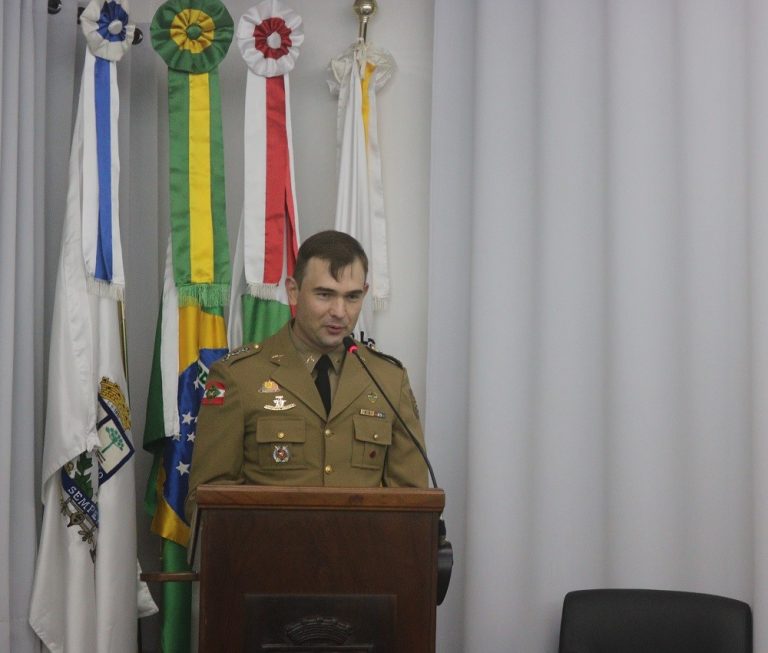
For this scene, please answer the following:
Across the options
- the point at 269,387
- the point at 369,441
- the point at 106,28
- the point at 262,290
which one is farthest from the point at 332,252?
the point at 106,28

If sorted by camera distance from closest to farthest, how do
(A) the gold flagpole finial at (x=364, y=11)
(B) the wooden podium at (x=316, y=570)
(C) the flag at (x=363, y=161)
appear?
1. (B) the wooden podium at (x=316, y=570)
2. (C) the flag at (x=363, y=161)
3. (A) the gold flagpole finial at (x=364, y=11)

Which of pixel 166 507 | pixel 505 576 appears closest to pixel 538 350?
pixel 505 576

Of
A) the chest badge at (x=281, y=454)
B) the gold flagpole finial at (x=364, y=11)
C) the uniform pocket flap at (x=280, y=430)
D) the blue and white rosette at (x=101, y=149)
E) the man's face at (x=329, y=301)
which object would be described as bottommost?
the chest badge at (x=281, y=454)

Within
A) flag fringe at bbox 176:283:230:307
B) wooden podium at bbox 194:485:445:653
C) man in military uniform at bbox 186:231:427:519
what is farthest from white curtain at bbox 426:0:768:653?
wooden podium at bbox 194:485:445:653

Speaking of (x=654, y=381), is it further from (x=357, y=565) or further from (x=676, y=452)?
(x=357, y=565)

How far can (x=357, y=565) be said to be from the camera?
2162mm

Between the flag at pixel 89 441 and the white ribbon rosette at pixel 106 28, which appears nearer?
the flag at pixel 89 441

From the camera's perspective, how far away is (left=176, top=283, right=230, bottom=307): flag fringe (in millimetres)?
3650

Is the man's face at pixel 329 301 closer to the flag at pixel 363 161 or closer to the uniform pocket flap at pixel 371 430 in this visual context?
the uniform pocket flap at pixel 371 430

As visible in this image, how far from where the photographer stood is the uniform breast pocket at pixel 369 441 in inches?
111

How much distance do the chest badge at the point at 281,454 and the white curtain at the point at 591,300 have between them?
41.1 inches

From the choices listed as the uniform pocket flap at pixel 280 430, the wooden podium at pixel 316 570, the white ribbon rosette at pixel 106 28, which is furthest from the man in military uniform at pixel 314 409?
the white ribbon rosette at pixel 106 28

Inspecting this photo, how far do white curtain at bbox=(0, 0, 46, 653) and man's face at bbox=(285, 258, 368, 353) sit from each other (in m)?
1.08

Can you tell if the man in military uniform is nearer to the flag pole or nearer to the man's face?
the man's face
